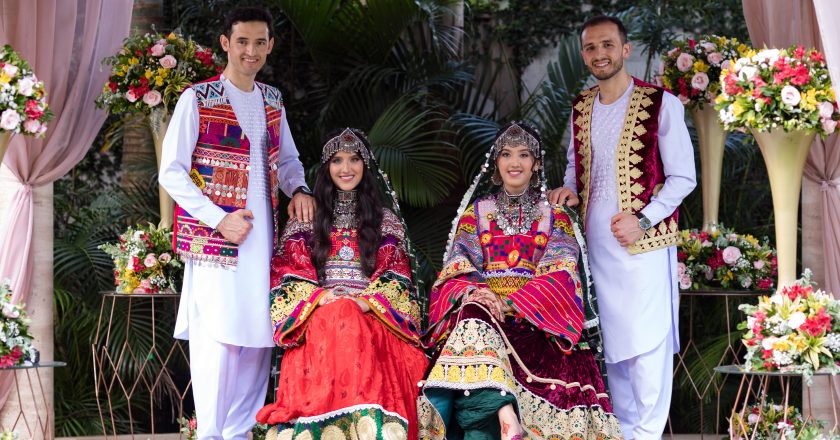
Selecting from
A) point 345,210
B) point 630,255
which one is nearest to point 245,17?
point 345,210

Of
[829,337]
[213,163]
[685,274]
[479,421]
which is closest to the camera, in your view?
[829,337]

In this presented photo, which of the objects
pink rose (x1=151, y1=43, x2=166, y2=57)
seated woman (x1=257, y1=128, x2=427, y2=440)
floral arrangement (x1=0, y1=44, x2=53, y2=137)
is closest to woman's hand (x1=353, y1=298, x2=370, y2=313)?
seated woman (x1=257, y1=128, x2=427, y2=440)

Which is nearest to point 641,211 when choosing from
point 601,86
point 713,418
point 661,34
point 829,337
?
point 601,86

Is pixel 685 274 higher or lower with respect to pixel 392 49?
lower

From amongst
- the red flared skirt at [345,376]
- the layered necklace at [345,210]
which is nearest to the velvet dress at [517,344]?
the red flared skirt at [345,376]

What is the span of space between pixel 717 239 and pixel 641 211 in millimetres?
962

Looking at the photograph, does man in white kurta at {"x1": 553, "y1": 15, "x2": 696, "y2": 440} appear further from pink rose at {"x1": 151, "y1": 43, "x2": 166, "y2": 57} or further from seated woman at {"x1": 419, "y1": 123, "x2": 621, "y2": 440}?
pink rose at {"x1": 151, "y1": 43, "x2": 166, "y2": 57}

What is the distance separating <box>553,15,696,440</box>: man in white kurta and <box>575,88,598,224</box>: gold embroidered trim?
0.07ft

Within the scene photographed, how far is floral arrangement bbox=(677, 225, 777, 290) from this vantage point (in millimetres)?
5523

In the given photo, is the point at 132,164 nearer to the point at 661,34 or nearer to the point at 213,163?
the point at 213,163

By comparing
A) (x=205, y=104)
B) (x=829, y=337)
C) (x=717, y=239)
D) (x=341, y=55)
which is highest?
(x=341, y=55)

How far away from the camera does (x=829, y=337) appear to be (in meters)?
4.05

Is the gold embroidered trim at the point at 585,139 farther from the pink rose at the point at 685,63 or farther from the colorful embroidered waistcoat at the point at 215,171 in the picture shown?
the colorful embroidered waistcoat at the point at 215,171

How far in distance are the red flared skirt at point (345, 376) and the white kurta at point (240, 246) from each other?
0.93 feet
